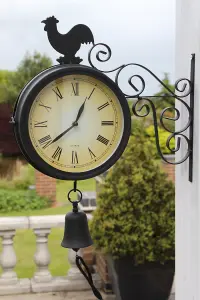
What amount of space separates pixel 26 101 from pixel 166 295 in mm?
2432

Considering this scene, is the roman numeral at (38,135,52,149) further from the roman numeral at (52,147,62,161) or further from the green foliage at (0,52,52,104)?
the green foliage at (0,52,52,104)

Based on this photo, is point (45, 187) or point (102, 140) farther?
point (45, 187)

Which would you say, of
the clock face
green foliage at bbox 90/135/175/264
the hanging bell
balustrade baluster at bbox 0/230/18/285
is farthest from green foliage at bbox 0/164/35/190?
the clock face

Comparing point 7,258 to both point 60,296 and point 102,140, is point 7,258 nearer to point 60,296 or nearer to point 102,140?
point 60,296

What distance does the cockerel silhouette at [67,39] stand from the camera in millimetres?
1478

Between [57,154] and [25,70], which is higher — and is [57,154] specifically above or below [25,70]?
below

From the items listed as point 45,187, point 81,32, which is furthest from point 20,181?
point 81,32

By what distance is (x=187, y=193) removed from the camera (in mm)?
1634

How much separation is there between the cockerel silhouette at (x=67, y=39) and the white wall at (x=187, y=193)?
0.33 metres

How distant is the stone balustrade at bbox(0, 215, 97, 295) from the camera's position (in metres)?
3.52

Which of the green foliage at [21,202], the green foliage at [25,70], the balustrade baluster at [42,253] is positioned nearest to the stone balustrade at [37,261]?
A: the balustrade baluster at [42,253]

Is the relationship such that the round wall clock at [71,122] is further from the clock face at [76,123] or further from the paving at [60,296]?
the paving at [60,296]

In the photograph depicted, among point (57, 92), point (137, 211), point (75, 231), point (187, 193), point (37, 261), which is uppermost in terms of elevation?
point (57, 92)

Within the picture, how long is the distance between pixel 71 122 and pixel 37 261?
91.4 inches
